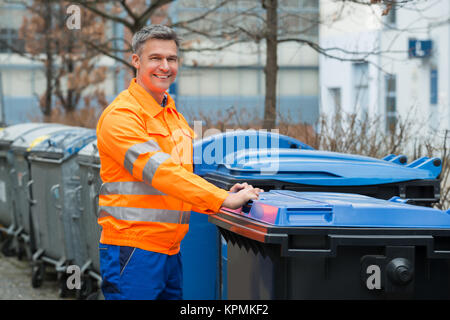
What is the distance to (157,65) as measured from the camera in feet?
11.2

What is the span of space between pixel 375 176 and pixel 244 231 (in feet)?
4.81

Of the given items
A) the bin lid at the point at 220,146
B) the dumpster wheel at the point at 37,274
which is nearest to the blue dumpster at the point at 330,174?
the bin lid at the point at 220,146

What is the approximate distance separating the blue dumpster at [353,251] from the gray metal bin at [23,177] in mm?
5302

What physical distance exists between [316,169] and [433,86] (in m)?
17.0

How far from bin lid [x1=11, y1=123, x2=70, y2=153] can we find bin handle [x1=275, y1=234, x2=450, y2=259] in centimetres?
540

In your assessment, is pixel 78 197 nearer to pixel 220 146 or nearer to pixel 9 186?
pixel 220 146

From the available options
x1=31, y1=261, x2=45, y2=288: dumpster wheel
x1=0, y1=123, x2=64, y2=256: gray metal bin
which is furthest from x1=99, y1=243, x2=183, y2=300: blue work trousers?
x1=0, y1=123, x2=64, y2=256: gray metal bin

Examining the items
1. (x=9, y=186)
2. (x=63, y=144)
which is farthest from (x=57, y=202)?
(x=9, y=186)

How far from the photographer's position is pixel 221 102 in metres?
42.1

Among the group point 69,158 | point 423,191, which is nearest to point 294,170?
point 423,191

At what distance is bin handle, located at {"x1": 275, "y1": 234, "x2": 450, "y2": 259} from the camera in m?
3.14

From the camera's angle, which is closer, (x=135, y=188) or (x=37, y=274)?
(x=135, y=188)

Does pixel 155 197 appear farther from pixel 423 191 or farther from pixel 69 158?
pixel 69 158
